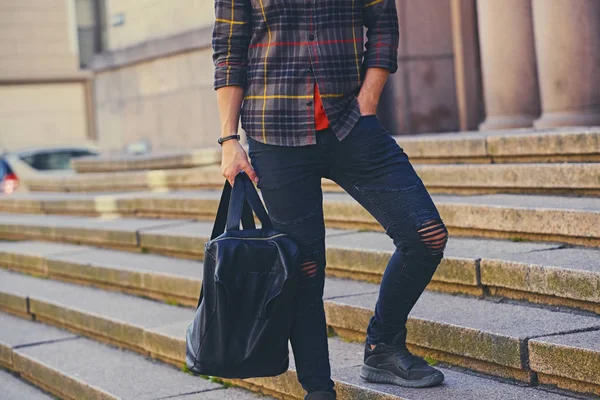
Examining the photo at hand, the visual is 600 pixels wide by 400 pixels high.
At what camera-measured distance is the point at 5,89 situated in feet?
114

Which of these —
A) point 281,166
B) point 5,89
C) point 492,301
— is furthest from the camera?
point 5,89

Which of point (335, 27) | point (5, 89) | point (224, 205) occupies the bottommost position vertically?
point (224, 205)

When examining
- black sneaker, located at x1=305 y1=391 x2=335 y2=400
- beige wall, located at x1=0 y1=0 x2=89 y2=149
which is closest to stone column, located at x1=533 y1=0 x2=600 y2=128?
black sneaker, located at x1=305 y1=391 x2=335 y2=400

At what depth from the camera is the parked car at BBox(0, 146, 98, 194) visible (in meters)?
14.2

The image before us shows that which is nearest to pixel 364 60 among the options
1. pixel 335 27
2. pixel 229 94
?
pixel 335 27

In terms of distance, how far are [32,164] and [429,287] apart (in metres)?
10.9

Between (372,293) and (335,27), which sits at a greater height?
(335,27)

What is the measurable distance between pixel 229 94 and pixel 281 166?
0.33 metres

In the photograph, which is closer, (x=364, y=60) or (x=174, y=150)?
(x=364, y=60)

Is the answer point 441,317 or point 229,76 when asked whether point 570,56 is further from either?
point 229,76

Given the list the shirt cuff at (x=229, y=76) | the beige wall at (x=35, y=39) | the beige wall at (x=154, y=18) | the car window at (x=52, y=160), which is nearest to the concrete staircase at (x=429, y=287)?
the shirt cuff at (x=229, y=76)

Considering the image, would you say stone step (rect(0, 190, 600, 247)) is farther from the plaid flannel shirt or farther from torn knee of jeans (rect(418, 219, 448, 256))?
the plaid flannel shirt

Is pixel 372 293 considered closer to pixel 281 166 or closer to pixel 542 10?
pixel 281 166

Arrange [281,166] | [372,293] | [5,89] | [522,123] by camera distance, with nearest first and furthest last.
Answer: [281,166] → [372,293] → [522,123] → [5,89]
